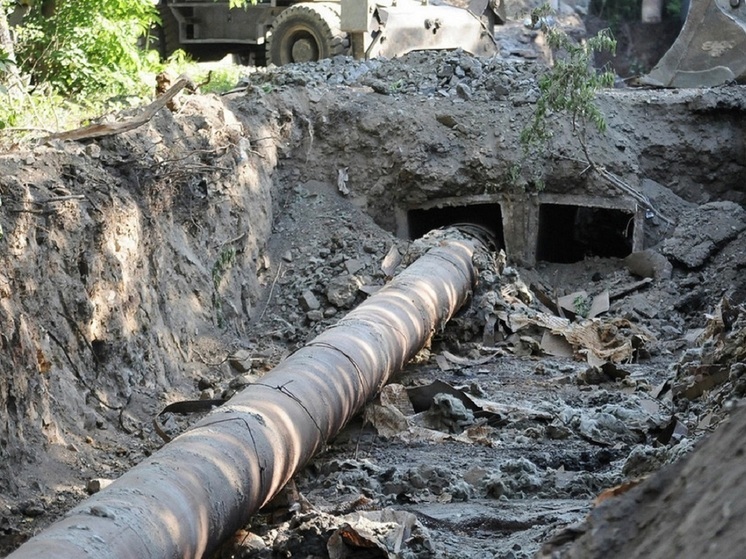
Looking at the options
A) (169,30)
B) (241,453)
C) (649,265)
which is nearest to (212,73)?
(649,265)

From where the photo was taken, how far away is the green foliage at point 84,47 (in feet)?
41.6

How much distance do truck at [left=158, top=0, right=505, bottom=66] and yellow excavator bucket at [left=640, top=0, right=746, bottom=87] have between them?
9.44ft

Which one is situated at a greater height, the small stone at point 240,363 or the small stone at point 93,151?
the small stone at point 93,151

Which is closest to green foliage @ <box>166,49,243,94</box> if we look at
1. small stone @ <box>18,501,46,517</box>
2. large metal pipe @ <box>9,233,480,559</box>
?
large metal pipe @ <box>9,233,480,559</box>

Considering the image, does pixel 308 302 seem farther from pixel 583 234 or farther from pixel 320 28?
pixel 320 28

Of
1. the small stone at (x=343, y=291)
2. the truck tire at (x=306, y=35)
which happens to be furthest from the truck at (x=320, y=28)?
the small stone at (x=343, y=291)

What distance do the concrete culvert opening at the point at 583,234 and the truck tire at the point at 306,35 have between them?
15.1 feet

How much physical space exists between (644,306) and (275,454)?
642cm

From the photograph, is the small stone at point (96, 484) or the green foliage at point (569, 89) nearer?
the small stone at point (96, 484)

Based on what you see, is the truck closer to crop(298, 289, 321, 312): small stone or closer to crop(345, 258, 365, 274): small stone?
crop(345, 258, 365, 274): small stone

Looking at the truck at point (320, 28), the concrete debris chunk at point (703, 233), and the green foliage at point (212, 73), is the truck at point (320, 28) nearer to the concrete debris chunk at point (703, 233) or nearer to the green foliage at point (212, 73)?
the green foliage at point (212, 73)

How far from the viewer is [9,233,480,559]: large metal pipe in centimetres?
465

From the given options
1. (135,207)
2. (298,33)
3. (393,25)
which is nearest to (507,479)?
(135,207)

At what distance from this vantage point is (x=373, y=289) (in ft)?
35.8
